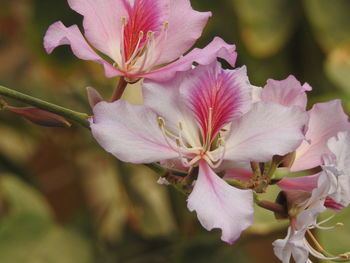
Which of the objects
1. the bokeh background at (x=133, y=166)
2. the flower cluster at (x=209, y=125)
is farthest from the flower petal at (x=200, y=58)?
the bokeh background at (x=133, y=166)

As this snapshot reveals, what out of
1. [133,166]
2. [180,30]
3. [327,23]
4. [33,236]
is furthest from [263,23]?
[180,30]

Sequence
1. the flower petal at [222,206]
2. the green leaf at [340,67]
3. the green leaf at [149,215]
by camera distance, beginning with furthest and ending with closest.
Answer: the green leaf at [149,215]
the green leaf at [340,67]
the flower petal at [222,206]

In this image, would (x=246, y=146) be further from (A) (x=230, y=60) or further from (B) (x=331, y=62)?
(B) (x=331, y=62)

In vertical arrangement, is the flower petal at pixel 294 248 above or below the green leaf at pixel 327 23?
above

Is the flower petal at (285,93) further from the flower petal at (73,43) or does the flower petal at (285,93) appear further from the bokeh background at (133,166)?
the bokeh background at (133,166)

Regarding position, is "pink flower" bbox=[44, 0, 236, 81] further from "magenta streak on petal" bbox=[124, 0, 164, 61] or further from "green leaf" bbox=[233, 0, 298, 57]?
"green leaf" bbox=[233, 0, 298, 57]

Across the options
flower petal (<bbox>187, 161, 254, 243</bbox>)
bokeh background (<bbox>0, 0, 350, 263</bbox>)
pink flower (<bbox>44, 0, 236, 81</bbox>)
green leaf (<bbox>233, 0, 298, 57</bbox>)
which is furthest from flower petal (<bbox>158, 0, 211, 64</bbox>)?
green leaf (<bbox>233, 0, 298, 57</bbox>)

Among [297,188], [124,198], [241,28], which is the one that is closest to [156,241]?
[124,198]
